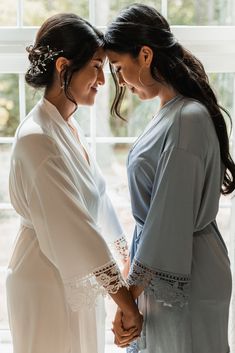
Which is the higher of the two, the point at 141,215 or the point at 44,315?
the point at 141,215

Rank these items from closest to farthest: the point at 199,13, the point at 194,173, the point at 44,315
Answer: the point at 194,173 → the point at 44,315 → the point at 199,13

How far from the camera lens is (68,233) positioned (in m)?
1.78

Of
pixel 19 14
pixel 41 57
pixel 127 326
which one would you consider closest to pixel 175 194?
pixel 127 326

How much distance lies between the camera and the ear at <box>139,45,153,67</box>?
1840mm

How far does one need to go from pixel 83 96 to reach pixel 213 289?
71cm

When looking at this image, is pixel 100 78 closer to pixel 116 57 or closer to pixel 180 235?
pixel 116 57

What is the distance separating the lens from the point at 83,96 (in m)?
1.96

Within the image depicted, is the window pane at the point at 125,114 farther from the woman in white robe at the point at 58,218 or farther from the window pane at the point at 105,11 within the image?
the woman in white robe at the point at 58,218

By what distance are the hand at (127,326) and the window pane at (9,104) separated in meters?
0.93

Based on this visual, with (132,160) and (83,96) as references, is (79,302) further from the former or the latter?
(83,96)

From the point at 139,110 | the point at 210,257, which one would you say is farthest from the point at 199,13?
the point at 210,257

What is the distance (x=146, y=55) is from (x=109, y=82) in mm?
604

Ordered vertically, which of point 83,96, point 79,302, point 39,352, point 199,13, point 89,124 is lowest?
point 39,352

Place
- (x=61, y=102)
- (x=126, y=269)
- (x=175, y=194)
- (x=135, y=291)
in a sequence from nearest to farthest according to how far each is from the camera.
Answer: (x=175, y=194) → (x=135, y=291) → (x=61, y=102) → (x=126, y=269)
